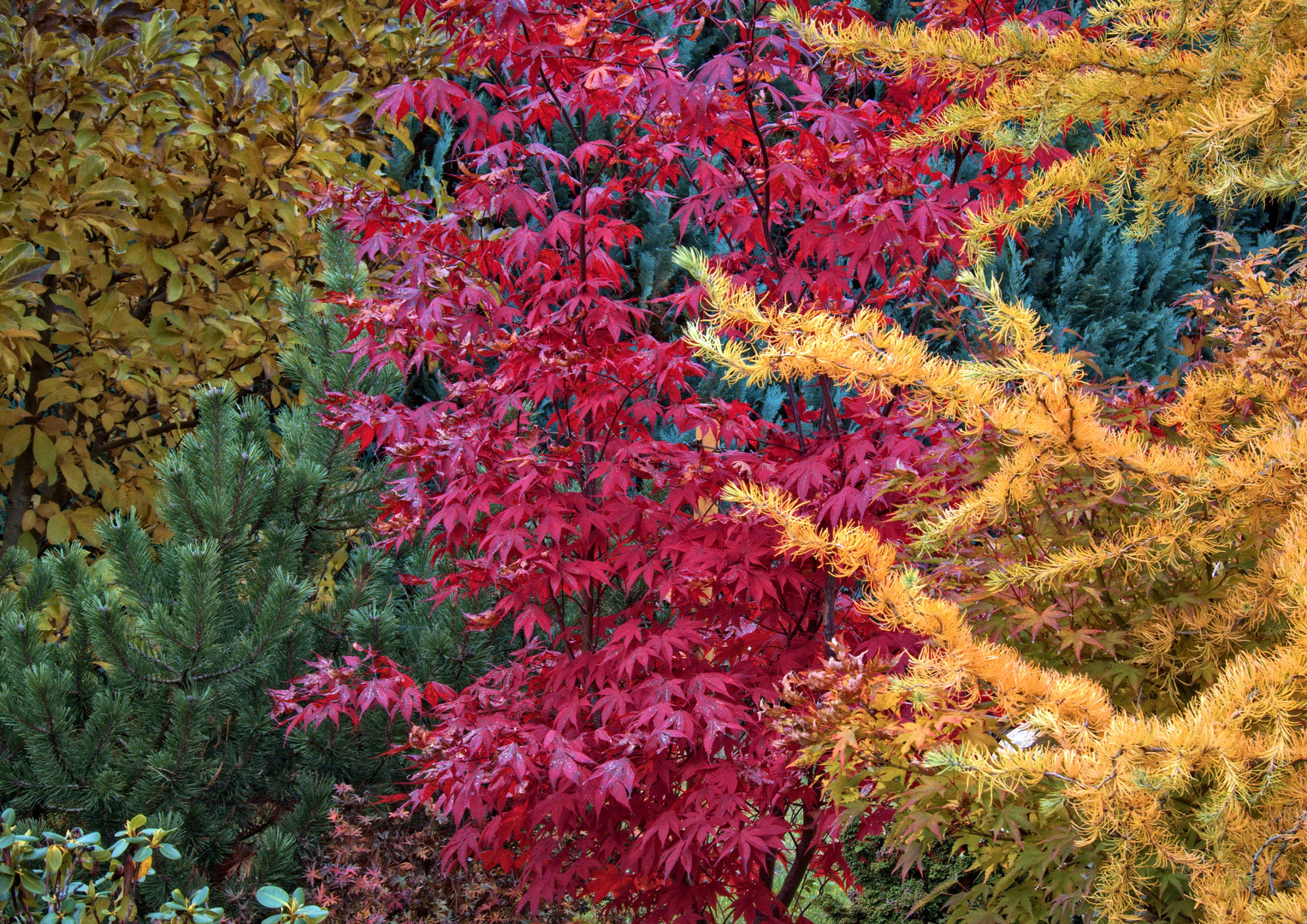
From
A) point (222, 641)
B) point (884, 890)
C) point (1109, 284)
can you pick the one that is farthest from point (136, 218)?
point (1109, 284)

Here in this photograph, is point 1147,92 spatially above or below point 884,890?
above

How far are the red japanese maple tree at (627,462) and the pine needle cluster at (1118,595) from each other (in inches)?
17.0

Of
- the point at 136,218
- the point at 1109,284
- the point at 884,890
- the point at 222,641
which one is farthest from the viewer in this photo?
the point at 1109,284

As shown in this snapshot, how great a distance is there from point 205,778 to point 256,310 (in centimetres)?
218

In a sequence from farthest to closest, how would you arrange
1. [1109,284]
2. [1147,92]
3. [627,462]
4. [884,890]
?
1. [1109,284]
2. [884,890]
3. [627,462]
4. [1147,92]

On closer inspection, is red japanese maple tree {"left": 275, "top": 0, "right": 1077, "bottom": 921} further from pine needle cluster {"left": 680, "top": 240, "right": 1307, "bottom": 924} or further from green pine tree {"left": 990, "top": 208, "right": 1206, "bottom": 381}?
green pine tree {"left": 990, "top": 208, "right": 1206, "bottom": 381}

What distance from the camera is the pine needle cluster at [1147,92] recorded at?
195cm

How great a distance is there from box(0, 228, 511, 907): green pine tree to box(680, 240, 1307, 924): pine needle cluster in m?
2.00

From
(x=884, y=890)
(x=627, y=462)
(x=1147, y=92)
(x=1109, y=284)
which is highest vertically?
(x=1147, y=92)

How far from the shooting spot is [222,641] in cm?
359

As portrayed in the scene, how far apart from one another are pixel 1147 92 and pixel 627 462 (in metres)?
1.51

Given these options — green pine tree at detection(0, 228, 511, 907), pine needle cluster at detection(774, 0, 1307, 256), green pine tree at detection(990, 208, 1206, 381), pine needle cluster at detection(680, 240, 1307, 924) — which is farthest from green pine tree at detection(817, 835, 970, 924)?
green pine tree at detection(990, 208, 1206, 381)

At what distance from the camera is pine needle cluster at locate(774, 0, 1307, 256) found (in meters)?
1.95

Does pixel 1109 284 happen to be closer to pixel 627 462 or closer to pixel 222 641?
pixel 627 462
